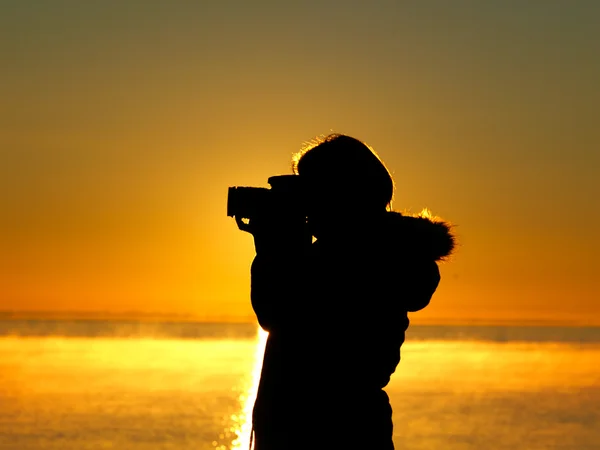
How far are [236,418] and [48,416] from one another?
3.64m

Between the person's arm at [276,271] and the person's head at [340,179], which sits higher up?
the person's head at [340,179]

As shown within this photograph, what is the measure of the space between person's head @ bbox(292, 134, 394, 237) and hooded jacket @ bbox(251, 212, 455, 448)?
71 millimetres

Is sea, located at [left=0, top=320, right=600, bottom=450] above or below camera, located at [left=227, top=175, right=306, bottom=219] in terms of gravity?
above

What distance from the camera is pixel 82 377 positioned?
127 feet

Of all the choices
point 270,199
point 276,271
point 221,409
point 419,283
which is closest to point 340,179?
point 270,199

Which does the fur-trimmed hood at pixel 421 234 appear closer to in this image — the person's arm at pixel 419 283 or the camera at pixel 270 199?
the person's arm at pixel 419 283

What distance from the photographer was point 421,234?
143 inches

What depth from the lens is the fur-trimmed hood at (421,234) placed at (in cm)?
360

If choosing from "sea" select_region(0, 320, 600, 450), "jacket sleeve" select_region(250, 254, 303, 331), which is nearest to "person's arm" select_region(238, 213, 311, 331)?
"jacket sleeve" select_region(250, 254, 303, 331)

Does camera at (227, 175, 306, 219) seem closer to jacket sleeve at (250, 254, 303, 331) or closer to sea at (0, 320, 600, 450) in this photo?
jacket sleeve at (250, 254, 303, 331)

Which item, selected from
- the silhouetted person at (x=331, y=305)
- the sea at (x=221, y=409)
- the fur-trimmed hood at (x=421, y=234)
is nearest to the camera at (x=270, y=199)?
the silhouetted person at (x=331, y=305)

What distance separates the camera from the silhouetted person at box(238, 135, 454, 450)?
3375 mm

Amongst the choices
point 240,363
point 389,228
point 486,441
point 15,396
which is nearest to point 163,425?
point 486,441

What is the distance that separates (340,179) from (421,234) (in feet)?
1.19
